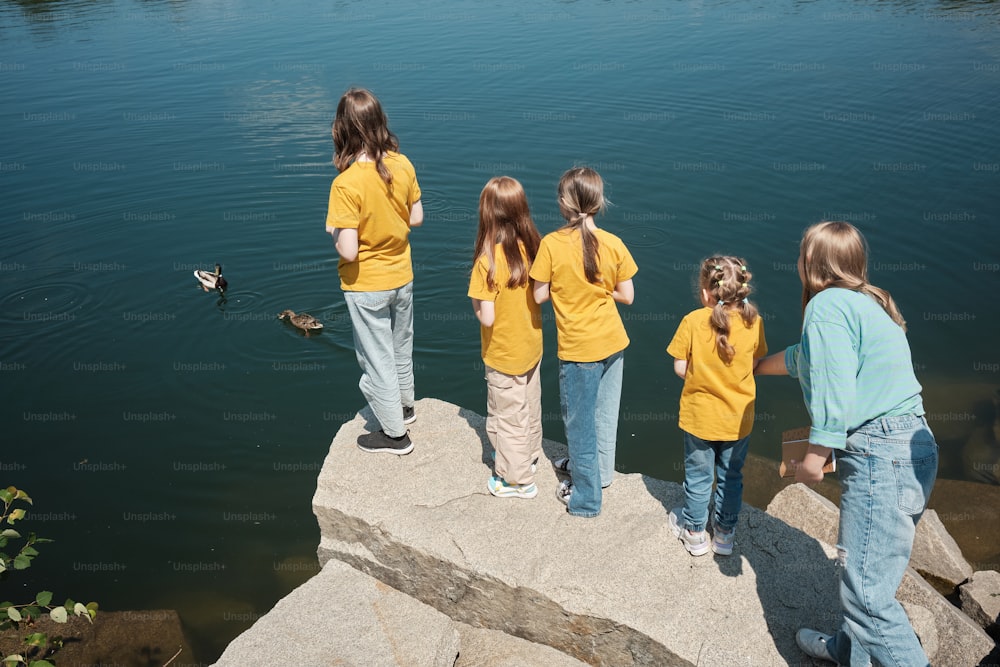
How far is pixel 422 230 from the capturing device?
10711 millimetres

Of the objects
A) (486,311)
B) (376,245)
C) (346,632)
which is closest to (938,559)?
(486,311)

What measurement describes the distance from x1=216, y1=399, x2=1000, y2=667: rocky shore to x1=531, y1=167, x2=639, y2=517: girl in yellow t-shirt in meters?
0.41

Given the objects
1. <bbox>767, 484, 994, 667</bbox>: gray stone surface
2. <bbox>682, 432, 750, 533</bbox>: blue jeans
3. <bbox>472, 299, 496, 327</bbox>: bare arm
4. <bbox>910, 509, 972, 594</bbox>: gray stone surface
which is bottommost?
<bbox>910, 509, 972, 594</bbox>: gray stone surface

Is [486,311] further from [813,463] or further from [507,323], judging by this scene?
[813,463]

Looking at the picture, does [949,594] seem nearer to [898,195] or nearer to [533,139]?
[898,195]

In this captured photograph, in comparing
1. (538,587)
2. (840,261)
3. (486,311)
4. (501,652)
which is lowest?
(501,652)

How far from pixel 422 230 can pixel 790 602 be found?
7.58m

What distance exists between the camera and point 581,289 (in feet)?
13.7

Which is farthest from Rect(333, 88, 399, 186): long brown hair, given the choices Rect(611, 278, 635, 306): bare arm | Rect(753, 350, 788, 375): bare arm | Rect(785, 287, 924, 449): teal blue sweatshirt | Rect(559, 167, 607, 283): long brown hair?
Rect(785, 287, 924, 449): teal blue sweatshirt

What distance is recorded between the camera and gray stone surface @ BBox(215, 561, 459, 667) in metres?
4.36

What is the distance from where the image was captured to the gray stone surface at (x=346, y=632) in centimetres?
436

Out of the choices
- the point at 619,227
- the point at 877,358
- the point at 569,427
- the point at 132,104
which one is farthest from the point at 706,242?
the point at 132,104

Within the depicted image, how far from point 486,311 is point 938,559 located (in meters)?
3.83

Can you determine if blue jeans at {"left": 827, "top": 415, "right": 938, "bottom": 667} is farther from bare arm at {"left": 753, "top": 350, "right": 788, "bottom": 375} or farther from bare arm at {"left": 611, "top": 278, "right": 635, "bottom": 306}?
bare arm at {"left": 611, "top": 278, "right": 635, "bottom": 306}
